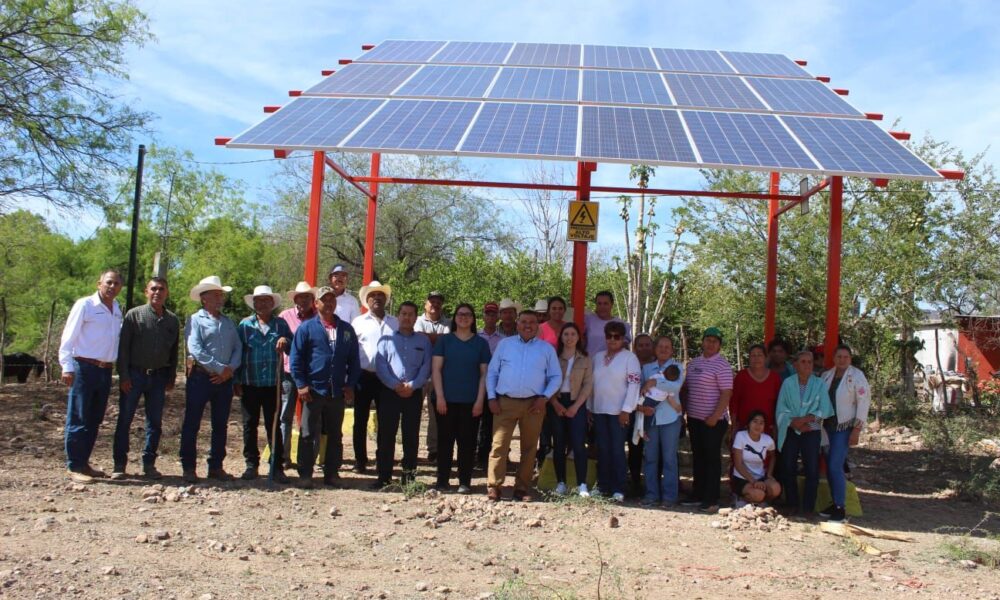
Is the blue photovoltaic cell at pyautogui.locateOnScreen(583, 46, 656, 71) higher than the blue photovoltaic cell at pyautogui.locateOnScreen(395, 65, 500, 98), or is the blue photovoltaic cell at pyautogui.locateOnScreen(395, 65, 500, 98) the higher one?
the blue photovoltaic cell at pyautogui.locateOnScreen(583, 46, 656, 71)

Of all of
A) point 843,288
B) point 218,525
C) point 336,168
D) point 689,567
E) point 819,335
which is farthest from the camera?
point 819,335

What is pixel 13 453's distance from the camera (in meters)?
8.01

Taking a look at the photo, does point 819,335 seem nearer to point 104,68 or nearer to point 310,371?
point 310,371

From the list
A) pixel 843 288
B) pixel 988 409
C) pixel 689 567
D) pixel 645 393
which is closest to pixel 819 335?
pixel 843 288

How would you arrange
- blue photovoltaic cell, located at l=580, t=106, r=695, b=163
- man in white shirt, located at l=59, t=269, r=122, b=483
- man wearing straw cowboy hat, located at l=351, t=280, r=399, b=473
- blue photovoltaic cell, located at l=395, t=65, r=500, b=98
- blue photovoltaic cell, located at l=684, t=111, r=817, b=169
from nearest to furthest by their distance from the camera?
man in white shirt, located at l=59, t=269, r=122, b=483
blue photovoltaic cell, located at l=684, t=111, r=817, b=169
blue photovoltaic cell, located at l=580, t=106, r=695, b=163
man wearing straw cowboy hat, located at l=351, t=280, r=399, b=473
blue photovoltaic cell, located at l=395, t=65, r=500, b=98

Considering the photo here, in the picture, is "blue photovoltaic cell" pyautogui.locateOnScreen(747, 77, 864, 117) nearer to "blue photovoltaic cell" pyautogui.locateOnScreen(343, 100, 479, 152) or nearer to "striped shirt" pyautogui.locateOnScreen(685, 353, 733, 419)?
"striped shirt" pyautogui.locateOnScreen(685, 353, 733, 419)

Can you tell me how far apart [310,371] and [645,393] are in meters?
3.02

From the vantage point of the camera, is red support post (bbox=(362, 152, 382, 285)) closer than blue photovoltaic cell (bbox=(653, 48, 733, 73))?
Yes

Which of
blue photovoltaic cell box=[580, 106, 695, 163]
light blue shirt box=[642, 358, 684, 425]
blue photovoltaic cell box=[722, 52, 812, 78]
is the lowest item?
light blue shirt box=[642, 358, 684, 425]

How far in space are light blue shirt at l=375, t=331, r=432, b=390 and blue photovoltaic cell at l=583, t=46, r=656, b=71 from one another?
5605mm

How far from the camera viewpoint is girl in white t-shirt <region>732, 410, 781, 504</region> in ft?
23.6

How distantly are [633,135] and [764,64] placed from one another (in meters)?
4.87

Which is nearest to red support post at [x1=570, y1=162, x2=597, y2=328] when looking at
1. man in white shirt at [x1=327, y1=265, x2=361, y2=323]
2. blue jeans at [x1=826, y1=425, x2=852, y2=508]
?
man in white shirt at [x1=327, y1=265, x2=361, y2=323]

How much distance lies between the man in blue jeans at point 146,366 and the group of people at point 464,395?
12mm
